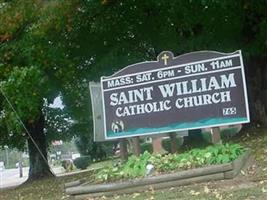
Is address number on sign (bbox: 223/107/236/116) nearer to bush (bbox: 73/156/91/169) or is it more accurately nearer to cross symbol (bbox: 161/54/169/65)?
cross symbol (bbox: 161/54/169/65)

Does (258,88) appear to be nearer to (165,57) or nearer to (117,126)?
(165,57)

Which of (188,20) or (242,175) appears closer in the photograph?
(242,175)

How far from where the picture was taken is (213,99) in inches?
408

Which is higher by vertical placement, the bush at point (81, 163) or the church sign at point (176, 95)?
the church sign at point (176, 95)

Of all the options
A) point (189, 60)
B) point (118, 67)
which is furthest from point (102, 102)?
point (118, 67)

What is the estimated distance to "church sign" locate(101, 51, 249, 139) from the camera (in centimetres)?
1022

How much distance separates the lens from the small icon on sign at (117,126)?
11125 millimetres

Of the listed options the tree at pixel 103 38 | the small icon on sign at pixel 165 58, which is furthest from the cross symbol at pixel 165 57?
the tree at pixel 103 38

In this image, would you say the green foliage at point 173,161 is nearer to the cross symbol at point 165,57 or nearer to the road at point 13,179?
the cross symbol at point 165,57

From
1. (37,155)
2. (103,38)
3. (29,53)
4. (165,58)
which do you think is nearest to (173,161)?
(165,58)

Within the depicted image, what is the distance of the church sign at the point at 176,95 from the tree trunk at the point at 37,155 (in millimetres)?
8868

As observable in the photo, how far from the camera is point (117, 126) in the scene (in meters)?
11.2

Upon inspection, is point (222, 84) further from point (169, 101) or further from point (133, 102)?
point (133, 102)

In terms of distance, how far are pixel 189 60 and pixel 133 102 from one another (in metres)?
1.40
